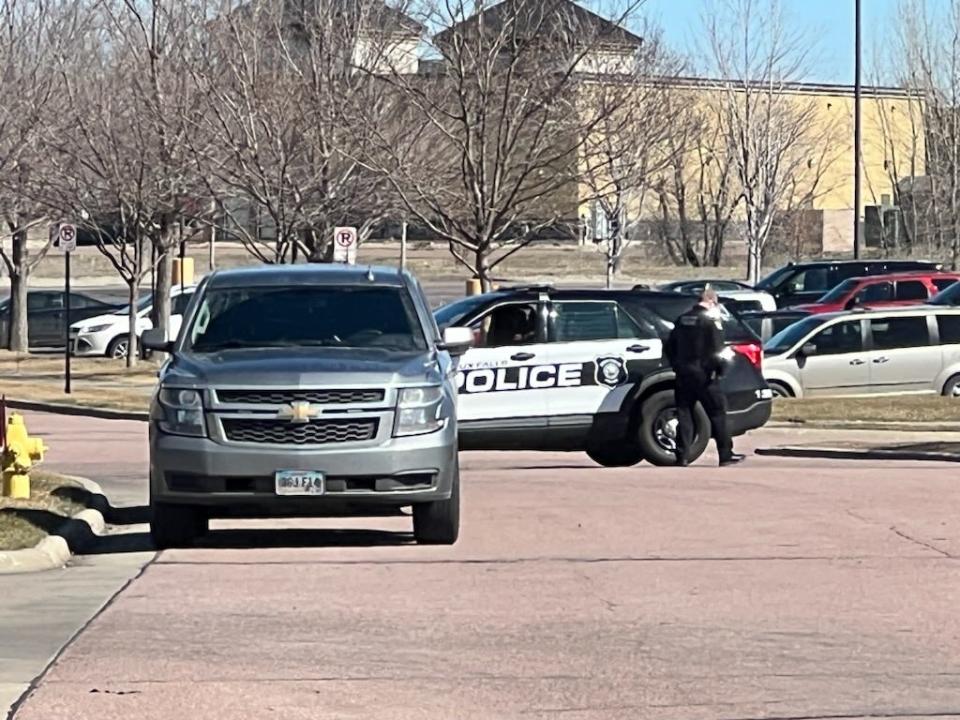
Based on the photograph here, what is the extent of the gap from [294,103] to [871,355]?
381 inches

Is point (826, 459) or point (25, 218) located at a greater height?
point (25, 218)

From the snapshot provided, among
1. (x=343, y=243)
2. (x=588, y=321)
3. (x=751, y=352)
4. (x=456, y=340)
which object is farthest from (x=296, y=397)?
(x=343, y=243)

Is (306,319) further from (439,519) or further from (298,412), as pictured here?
(439,519)

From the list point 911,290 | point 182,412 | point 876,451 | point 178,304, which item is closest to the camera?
point 182,412

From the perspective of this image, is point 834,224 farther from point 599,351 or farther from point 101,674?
point 101,674

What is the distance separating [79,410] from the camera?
88.7 feet

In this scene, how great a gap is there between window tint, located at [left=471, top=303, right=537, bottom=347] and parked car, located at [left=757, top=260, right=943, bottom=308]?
Result: 2161 centimetres

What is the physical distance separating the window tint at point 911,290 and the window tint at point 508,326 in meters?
18.6

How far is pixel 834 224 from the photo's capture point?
80.2 meters

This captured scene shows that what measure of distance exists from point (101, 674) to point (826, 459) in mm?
12984

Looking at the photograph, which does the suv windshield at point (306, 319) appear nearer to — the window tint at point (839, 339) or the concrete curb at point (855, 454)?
A: the concrete curb at point (855, 454)

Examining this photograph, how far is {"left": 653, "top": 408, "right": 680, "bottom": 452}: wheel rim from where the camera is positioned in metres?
17.8

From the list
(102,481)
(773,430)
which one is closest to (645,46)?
(773,430)

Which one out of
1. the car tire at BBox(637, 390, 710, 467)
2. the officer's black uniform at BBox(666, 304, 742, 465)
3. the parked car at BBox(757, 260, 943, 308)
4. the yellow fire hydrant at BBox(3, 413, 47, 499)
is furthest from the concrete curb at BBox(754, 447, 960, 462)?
the parked car at BBox(757, 260, 943, 308)
